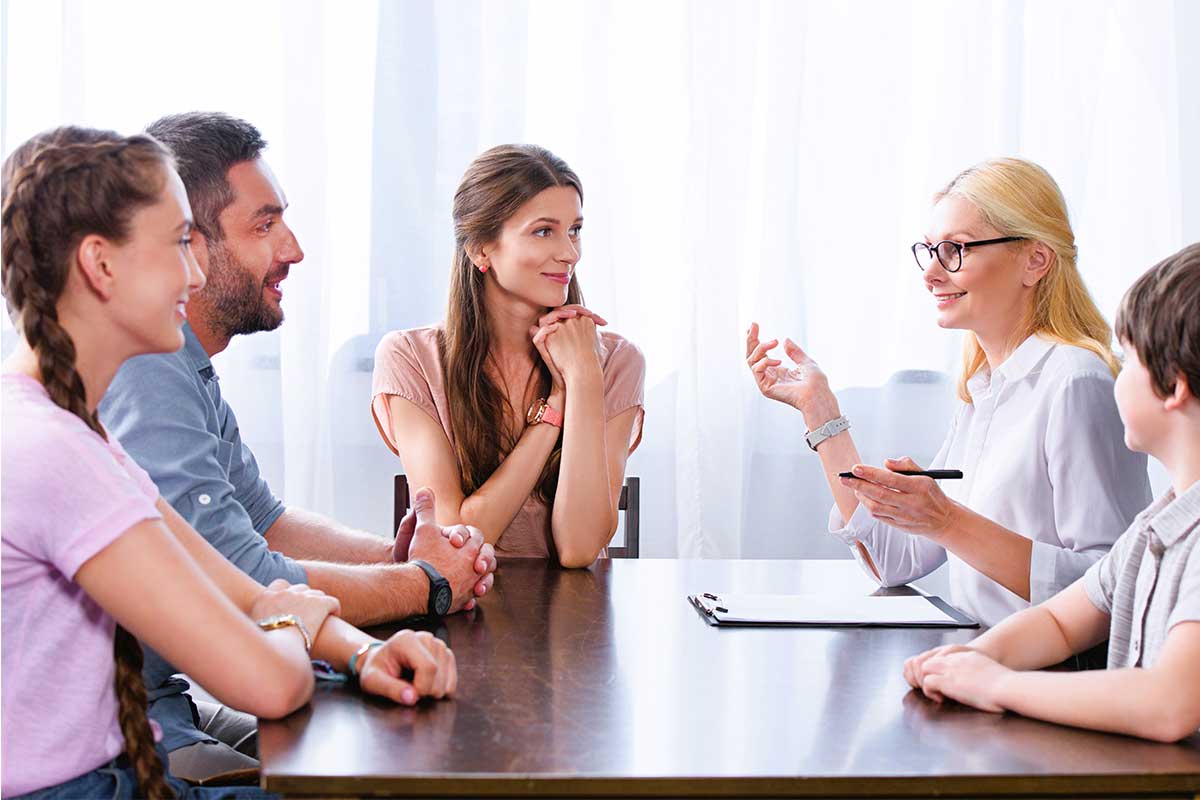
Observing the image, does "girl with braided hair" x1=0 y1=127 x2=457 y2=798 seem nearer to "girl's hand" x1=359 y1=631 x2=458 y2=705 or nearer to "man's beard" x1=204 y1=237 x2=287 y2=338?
"girl's hand" x1=359 y1=631 x2=458 y2=705

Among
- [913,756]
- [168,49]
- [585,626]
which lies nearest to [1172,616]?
[913,756]

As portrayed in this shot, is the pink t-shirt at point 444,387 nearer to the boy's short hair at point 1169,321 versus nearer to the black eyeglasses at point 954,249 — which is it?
the black eyeglasses at point 954,249

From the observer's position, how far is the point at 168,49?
325 cm

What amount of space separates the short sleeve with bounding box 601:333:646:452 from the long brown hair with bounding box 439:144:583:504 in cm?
13

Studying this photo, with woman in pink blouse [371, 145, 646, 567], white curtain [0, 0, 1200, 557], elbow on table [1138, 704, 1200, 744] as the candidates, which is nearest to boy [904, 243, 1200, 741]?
elbow on table [1138, 704, 1200, 744]

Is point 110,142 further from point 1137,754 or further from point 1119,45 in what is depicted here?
point 1119,45

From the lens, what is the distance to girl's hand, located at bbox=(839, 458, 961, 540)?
68.1 inches

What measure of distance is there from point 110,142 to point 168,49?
215cm

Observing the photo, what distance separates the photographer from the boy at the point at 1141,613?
1170 mm

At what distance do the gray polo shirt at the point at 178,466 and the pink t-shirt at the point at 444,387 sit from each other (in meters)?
0.76

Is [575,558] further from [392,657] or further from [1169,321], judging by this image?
[1169,321]

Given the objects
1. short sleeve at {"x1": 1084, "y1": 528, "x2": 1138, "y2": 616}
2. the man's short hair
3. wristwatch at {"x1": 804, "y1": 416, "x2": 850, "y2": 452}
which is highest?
the man's short hair

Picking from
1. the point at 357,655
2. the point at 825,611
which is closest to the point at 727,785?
the point at 357,655

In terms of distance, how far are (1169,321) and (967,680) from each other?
1.46 ft
